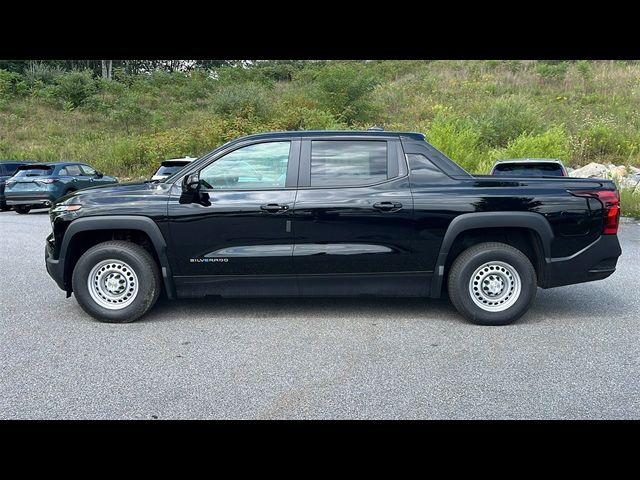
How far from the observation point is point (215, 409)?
3.39m

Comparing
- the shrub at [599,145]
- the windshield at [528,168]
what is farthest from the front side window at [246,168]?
the shrub at [599,145]

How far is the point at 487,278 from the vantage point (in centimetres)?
513

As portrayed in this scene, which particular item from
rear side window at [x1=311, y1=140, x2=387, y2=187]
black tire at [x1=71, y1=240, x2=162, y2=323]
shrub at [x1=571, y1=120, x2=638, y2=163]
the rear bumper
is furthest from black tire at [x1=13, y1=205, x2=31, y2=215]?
shrub at [x1=571, y1=120, x2=638, y2=163]

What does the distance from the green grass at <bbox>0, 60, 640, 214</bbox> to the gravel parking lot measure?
1030 cm

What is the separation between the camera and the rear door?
5055 mm

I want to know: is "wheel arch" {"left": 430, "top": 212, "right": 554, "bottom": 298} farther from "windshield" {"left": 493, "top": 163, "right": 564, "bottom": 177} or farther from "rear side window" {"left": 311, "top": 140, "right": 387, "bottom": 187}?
"windshield" {"left": 493, "top": 163, "right": 564, "bottom": 177}

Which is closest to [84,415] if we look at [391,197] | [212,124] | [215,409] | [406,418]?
[215,409]

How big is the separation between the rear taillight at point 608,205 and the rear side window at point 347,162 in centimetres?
193

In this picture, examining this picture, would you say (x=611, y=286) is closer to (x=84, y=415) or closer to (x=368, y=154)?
(x=368, y=154)

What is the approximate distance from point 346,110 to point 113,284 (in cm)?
2060

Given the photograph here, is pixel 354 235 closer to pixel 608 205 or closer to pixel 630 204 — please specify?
pixel 608 205

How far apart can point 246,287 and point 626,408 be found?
331cm

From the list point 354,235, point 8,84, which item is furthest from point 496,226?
point 8,84

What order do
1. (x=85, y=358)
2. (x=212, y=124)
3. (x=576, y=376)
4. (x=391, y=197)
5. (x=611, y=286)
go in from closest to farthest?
(x=576, y=376) < (x=85, y=358) < (x=391, y=197) < (x=611, y=286) < (x=212, y=124)
